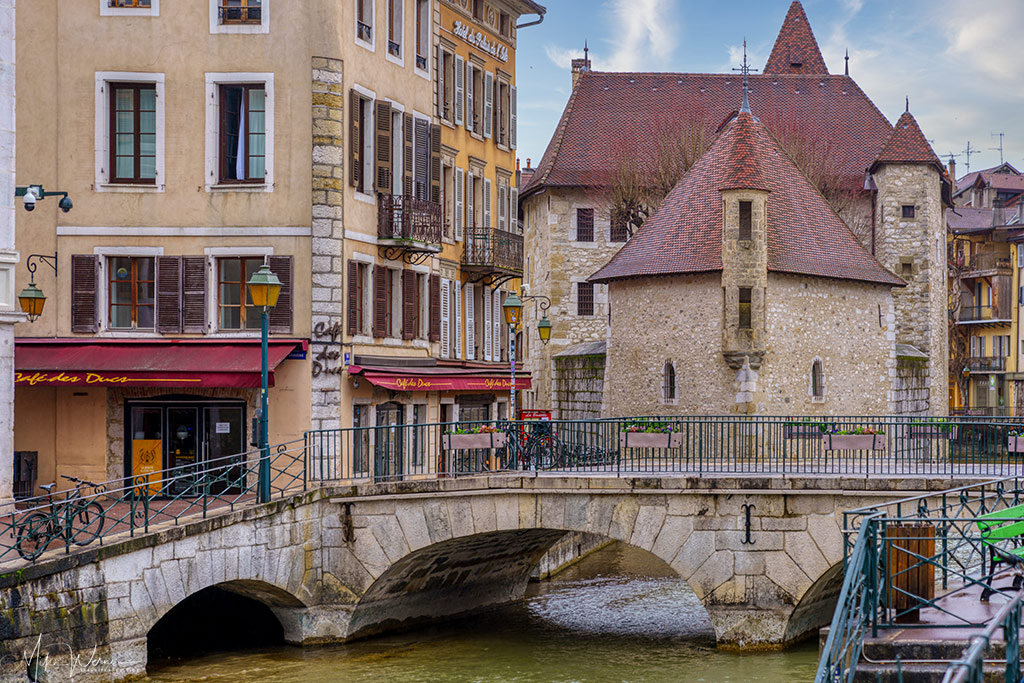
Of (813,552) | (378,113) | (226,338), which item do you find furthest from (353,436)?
(813,552)

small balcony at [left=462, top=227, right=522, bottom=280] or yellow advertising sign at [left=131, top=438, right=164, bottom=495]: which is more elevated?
small balcony at [left=462, top=227, right=522, bottom=280]

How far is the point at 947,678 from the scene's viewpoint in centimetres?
834

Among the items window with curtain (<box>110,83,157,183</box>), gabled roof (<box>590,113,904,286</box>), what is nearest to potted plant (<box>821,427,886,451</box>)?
window with curtain (<box>110,83,157,183</box>)

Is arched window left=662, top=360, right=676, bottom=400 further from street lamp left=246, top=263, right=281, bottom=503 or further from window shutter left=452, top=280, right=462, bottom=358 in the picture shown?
street lamp left=246, top=263, right=281, bottom=503

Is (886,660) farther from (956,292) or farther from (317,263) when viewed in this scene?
(956,292)

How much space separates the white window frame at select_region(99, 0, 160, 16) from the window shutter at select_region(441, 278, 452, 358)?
895cm

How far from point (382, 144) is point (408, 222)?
1.54 m

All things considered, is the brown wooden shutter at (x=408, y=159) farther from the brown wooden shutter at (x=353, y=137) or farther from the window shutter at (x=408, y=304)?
the brown wooden shutter at (x=353, y=137)

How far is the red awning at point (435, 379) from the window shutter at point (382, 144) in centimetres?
332

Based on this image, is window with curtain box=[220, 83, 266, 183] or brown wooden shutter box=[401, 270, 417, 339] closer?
window with curtain box=[220, 83, 266, 183]

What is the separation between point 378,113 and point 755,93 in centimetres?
3112

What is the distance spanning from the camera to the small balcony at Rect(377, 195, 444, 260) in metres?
26.8

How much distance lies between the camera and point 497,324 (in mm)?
36125

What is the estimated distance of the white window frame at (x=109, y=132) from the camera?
24.8 metres
